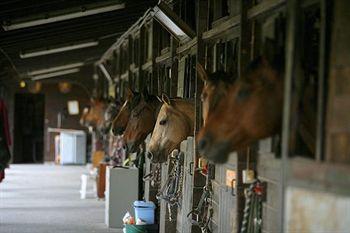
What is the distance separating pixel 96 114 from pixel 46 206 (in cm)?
366

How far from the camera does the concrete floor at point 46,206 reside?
6902 mm

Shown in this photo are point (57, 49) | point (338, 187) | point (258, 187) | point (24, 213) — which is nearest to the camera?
point (338, 187)

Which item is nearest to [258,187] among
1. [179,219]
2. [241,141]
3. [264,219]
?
[264,219]

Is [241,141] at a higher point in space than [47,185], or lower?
higher

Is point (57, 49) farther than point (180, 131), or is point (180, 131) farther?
point (57, 49)

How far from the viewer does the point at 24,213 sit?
25.9ft

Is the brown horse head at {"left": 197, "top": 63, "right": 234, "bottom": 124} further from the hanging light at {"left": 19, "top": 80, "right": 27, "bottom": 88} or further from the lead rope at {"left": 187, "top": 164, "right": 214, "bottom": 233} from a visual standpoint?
the hanging light at {"left": 19, "top": 80, "right": 27, "bottom": 88}

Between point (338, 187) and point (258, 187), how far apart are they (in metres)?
1.27

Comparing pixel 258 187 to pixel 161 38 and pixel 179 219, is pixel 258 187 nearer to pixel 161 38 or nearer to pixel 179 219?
pixel 179 219

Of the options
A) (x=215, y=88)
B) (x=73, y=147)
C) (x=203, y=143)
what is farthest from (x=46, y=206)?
(x=73, y=147)

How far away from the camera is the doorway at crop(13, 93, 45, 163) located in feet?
54.6

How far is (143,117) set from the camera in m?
5.70

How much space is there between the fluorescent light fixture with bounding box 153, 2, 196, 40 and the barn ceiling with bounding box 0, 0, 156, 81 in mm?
1129

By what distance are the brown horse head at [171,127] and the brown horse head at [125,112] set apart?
1179 mm
